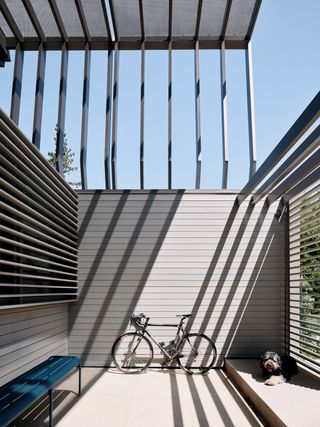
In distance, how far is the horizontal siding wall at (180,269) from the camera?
23.4 ft

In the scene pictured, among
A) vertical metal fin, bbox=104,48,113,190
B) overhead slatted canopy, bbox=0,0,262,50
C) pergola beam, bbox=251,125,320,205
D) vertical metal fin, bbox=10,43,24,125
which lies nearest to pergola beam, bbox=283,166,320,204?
pergola beam, bbox=251,125,320,205

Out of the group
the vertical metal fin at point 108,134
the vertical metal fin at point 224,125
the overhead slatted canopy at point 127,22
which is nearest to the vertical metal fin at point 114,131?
the vertical metal fin at point 108,134

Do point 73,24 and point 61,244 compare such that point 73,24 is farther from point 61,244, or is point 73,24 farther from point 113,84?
point 61,244

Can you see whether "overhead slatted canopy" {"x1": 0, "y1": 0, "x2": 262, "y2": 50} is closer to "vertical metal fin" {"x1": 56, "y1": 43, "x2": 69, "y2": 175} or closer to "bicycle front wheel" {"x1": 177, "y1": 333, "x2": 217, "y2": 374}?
"vertical metal fin" {"x1": 56, "y1": 43, "x2": 69, "y2": 175}

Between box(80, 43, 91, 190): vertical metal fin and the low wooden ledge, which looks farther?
box(80, 43, 91, 190): vertical metal fin

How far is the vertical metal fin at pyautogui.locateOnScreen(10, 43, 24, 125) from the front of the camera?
24.3 feet

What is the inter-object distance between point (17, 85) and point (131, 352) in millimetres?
4885

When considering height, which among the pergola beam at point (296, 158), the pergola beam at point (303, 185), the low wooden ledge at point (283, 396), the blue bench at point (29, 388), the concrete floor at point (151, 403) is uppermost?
the pergola beam at point (296, 158)

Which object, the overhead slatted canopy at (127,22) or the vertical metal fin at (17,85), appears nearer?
the overhead slatted canopy at (127,22)

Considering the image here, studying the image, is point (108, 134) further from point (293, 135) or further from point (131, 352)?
point (293, 135)

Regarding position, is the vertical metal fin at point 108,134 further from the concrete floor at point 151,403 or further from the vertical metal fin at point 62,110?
the concrete floor at point 151,403

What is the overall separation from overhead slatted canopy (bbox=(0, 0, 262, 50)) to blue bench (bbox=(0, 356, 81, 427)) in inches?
208


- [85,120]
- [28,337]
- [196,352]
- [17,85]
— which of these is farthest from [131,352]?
[17,85]

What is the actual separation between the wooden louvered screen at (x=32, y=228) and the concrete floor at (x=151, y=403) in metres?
1.24
